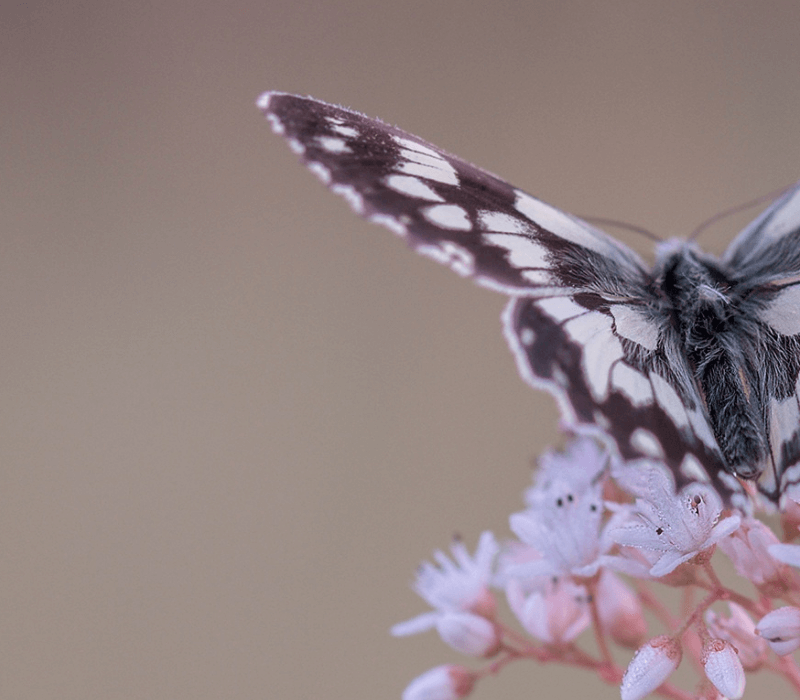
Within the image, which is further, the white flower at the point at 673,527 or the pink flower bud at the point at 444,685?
the pink flower bud at the point at 444,685

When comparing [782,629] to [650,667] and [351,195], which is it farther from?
[351,195]

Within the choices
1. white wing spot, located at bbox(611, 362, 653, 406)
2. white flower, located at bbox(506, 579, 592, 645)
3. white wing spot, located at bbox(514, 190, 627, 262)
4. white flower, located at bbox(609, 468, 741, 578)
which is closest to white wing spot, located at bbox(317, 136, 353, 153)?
white wing spot, located at bbox(514, 190, 627, 262)

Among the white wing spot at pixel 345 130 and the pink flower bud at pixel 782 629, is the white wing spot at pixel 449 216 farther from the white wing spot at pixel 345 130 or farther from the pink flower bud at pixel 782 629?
the pink flower bud at pixel 782 629

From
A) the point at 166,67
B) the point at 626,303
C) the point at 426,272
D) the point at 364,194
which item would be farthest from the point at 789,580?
the point at 166,67

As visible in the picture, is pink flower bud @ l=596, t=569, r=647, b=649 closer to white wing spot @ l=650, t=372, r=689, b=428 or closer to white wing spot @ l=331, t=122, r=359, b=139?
white wing spot @ l=650, t=372, r=689, b=428

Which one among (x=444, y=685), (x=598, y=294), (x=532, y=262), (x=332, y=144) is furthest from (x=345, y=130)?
(x=444, y=685)

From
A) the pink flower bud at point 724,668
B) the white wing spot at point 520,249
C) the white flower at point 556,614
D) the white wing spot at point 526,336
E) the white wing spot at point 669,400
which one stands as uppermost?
the white wing spot at point 520,249

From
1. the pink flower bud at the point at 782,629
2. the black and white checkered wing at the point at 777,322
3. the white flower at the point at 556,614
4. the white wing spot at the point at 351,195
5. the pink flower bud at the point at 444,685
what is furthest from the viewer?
the pink flower bud at the point at 444,685

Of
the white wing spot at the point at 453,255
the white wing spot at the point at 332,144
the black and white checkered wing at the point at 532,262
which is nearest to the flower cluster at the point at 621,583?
the black and white checkered wing at the point at 532,262
